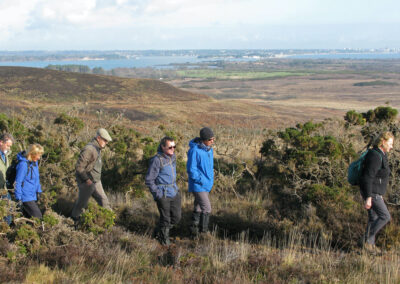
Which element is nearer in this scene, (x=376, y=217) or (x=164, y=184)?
(x=376, y=217)

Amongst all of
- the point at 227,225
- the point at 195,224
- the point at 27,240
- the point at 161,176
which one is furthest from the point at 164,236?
the point at 27,240

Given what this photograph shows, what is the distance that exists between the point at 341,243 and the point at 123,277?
3.09 m

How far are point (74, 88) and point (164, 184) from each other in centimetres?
3297

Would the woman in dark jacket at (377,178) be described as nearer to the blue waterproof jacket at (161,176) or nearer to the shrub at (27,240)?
the blue waterproof jacket at (161,176)

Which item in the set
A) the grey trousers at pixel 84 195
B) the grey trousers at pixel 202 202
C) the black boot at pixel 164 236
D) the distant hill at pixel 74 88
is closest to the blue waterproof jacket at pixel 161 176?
the grey trousers at pixel 202 202

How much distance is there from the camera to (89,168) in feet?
17.4

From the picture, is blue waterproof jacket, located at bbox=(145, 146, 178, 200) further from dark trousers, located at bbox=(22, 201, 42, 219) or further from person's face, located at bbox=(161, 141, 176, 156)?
dark trousers, located at bbox=(22, 201, 42, 219)

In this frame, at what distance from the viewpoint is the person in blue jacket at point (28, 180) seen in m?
4.89

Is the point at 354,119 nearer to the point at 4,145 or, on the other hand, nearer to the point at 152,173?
the point at 152,173

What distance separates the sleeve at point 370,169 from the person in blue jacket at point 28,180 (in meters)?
3.97

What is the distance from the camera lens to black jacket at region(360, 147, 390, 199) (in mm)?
4457

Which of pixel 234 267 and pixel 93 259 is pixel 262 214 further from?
pixel 93 259

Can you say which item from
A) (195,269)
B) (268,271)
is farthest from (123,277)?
(268,271)

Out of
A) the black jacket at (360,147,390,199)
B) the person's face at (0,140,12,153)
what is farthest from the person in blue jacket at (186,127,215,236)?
the person's face at (0,140,12,153)
